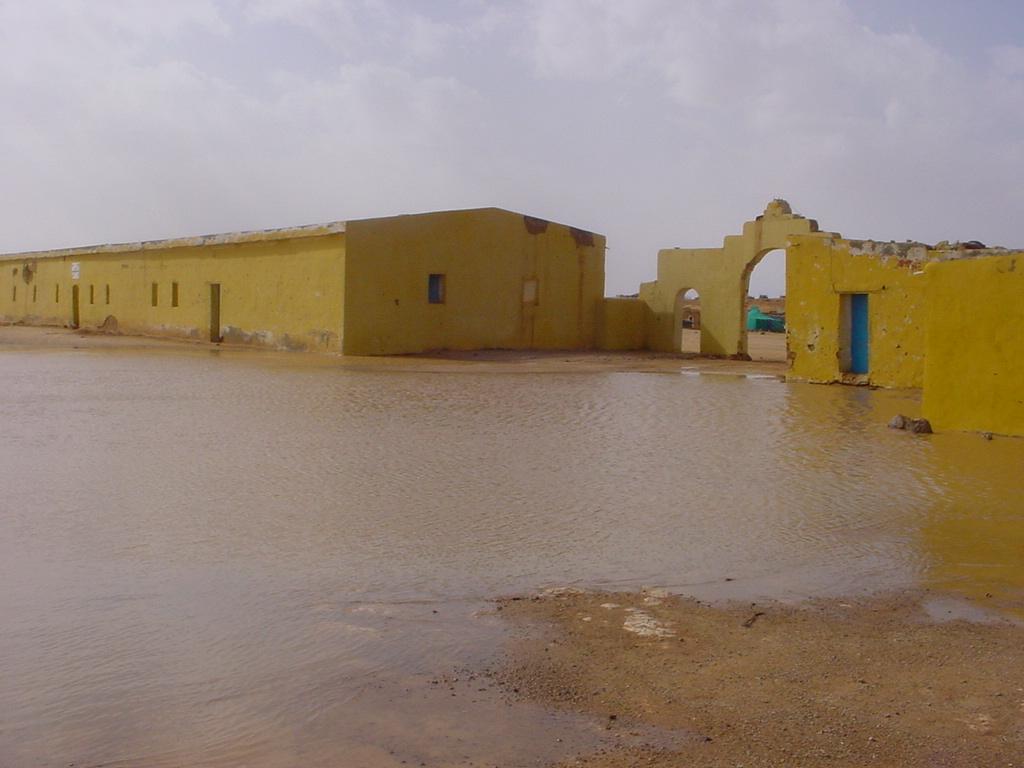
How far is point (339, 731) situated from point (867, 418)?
9.52 m

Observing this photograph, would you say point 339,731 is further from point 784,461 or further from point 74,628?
point 784,461

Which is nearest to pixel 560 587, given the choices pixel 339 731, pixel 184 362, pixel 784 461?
pixel 339 731

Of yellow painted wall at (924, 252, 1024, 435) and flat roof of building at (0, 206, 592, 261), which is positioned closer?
yellow painted wall at (924, 252, 1024, 435)

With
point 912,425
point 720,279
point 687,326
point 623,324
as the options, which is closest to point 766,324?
point 687,326

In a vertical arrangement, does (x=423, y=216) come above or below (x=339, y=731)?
above

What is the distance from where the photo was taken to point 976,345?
1020cm

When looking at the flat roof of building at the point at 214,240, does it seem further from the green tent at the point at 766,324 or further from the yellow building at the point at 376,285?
the green tent at the point at 766,324

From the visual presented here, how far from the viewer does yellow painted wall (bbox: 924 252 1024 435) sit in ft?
32.4

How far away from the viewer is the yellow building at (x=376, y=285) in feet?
73.2

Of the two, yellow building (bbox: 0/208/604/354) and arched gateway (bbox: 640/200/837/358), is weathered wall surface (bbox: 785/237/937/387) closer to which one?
arched gateway (bbox: 640/200/837/358)

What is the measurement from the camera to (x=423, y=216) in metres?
23.2

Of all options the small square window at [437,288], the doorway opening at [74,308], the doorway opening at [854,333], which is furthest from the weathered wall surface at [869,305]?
the doorway opening at [74,308]

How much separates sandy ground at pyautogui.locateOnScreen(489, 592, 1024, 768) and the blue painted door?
11379 millimetres

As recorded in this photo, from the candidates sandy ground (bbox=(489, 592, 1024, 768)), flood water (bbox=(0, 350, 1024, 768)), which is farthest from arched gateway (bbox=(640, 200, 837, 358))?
sandy ground (bbox=(489, 592, 1024, 768))
